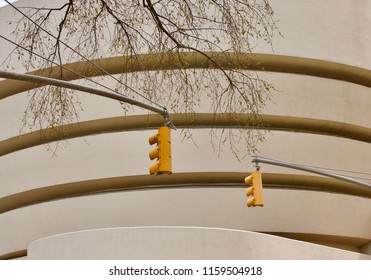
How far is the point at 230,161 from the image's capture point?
24.5 metres

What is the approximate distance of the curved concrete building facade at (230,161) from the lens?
79.9ft

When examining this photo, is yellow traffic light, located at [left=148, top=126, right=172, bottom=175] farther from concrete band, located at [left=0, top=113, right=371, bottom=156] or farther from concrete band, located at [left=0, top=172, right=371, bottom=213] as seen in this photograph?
concrete band, located at [left=0, top=172, right=371, bottom=213]

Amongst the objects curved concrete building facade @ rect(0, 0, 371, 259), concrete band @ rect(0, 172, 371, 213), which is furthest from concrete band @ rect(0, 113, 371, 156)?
concrete band @ rect(0, 172, 371, 213)

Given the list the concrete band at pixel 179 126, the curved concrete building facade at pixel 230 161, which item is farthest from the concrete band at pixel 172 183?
the concrete band at pixel 179 126

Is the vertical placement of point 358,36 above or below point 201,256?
above

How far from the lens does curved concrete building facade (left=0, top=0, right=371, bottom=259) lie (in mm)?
24359

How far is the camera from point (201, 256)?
707 inches

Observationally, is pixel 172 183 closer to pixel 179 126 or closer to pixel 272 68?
pixel 179 126

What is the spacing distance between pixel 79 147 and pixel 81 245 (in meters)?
7.51

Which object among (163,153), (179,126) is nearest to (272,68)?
(179,126)

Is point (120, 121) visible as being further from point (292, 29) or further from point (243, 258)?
point (243, 258)

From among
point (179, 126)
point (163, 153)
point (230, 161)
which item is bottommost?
point (163, 153)
